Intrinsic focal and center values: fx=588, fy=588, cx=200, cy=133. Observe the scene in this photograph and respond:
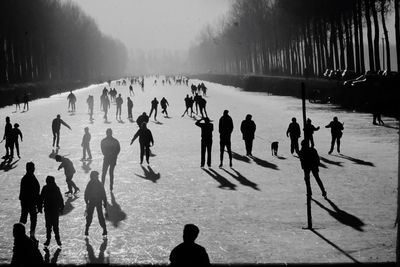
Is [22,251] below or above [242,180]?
above

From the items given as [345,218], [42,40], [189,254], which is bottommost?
[345,218]

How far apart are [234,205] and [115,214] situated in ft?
8.00

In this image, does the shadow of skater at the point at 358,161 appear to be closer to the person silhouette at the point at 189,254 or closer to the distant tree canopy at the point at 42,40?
the person silhouette at the point at 189,254

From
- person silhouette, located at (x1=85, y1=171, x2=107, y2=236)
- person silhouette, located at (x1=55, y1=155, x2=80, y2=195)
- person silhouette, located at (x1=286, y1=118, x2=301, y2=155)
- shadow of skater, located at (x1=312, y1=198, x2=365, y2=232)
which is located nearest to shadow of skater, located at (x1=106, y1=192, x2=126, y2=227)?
person silhouette, located at (x1=85, y1=171, x2=107, y2=236)

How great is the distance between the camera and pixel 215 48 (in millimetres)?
167375

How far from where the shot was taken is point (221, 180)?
15.0 metres

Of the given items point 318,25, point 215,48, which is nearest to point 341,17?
point 318,25

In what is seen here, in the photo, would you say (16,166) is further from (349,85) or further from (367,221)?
(349,85)

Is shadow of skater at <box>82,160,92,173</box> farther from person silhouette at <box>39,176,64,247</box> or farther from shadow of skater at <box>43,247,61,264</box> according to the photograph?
shadow of skater at <box>43,247,61,264</box>

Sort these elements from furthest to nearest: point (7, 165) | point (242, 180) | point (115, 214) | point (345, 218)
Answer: point (7, 165) < point (242, 180) < point (115, 214) < point (345, 218)

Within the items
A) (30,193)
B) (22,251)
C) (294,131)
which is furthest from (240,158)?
(22,251)

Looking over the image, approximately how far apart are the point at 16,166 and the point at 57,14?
7352 centimetres

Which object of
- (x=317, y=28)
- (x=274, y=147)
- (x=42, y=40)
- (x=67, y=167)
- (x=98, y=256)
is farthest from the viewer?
(x=42, y=40)

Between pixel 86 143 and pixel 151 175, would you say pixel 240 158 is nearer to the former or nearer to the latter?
pixel 151 175
